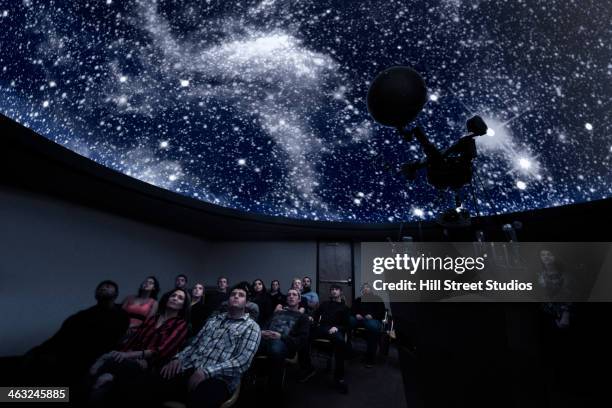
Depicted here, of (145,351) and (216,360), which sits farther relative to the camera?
(145,351)

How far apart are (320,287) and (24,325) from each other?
24.0 feet

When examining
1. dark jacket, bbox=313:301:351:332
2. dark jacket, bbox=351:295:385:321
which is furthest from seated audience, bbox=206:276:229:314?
dark jacket, bbox=351:295:385:321

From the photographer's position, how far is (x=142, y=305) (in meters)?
4.09

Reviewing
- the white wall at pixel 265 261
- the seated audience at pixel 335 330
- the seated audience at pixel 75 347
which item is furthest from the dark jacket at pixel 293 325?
the white wall at pixel 265 261

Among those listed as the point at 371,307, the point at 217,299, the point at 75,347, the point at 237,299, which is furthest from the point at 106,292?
the point at 371,307

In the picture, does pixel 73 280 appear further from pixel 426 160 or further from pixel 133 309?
pixel 426 160

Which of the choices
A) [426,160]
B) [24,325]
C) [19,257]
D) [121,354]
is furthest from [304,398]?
[19,257]

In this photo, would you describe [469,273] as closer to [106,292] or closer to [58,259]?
[106,292]

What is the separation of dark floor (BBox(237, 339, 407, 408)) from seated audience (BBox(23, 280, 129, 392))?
5.50ft

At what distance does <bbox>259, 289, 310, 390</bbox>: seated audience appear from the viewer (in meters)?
3.11

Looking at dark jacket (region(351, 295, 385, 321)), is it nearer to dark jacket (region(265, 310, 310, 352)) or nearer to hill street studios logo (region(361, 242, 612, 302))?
dark jacket (region(265, 310, 310, 352))

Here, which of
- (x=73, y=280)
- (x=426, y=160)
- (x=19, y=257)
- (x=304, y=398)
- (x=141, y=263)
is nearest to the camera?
(x=426, y=160)

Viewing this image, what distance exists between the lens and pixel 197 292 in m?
5.00

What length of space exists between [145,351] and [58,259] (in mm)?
4228
